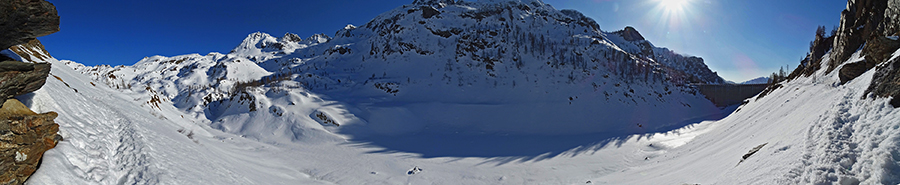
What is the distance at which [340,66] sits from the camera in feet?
118

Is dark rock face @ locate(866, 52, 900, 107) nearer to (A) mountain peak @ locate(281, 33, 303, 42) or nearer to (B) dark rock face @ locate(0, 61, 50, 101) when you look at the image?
(B) dark rock face @ locate(0, 61, 50, 101)

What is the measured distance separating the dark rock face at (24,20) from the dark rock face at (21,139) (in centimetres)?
90

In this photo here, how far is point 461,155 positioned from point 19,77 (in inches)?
492

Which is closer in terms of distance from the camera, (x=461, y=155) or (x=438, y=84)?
(x=461, y=155)

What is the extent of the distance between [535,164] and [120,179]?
1176cm

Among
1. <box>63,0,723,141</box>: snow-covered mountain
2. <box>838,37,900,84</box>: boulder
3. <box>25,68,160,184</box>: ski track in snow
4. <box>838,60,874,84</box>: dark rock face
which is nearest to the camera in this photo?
<box>25,68,160,184</box>: ski track in snow

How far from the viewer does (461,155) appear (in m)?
14.3

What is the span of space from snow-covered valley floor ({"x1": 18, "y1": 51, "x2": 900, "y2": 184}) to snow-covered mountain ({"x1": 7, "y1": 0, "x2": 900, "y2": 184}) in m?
0.04

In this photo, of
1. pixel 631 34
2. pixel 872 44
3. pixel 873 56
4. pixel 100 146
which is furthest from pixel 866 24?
pixel 631 34

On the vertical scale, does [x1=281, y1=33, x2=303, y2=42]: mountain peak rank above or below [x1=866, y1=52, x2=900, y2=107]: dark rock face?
above

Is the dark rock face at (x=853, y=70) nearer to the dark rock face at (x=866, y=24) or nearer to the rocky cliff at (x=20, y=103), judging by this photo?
the dark rock face at (x=866, y=24)

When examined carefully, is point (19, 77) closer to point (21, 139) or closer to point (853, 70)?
point (21, 139)

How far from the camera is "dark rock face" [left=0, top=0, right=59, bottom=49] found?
3.81 meters

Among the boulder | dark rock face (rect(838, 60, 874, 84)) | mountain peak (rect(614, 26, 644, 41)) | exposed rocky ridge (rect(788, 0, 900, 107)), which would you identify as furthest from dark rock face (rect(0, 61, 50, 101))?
mountain peak (rect(614, 26, 644, 41))
